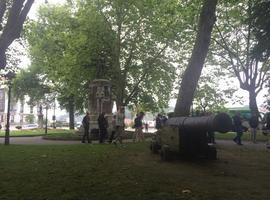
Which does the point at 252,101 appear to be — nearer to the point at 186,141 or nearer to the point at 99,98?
the point at 99,98

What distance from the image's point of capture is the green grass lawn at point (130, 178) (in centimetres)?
893

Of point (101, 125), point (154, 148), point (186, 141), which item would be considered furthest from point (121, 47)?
point (186, 141)

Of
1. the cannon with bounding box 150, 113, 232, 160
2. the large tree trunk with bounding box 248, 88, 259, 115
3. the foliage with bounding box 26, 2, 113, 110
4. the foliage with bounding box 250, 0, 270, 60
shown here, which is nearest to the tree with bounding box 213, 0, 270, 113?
the large tree trunk with bounding box 248, 88, 259, 115

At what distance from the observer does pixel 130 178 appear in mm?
10695

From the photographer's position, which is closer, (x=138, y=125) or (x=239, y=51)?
(x=138, y=125)

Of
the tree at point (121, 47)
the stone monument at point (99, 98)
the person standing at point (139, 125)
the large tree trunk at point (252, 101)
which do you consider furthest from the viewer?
the large tree trunk at point (252, 101)

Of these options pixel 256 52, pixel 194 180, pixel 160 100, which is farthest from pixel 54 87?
pixel 194 180

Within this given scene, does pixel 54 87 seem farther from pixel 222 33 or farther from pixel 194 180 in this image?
pixel 194 180

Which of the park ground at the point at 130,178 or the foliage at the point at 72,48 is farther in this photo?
the foliage at the point at 72,48

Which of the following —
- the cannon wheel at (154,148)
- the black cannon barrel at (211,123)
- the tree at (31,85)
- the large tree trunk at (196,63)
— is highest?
the tree at (31,85)

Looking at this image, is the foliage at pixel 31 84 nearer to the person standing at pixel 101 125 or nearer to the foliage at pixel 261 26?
the person standing at pixel 101 125

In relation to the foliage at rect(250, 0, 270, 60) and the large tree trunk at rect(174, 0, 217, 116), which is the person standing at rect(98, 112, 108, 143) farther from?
the foliage at rect(250, 0, 270, 60)

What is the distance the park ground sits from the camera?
8938 mm

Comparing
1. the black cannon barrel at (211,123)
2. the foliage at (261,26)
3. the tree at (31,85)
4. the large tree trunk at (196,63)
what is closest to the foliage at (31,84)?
the tree at (31,85)
